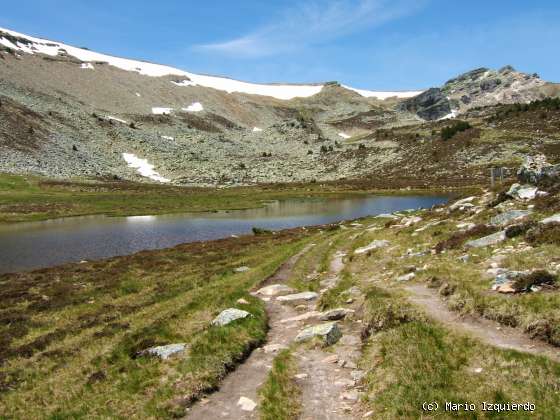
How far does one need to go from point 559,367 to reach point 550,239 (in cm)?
1017

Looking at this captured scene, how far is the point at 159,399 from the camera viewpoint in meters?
11.7

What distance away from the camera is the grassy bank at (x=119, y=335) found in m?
12.7

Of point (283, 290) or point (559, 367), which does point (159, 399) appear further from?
point (283, 290)

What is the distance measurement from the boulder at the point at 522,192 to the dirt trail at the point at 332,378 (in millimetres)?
16822

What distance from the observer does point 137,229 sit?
219ft

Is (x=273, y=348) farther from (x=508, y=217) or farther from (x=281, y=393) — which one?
(x=508, y=217)

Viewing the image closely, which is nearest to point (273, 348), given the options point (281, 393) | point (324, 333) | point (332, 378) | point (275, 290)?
point (324, 333)

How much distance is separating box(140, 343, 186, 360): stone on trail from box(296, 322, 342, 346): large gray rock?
406cm

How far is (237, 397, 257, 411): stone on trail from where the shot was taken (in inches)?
442

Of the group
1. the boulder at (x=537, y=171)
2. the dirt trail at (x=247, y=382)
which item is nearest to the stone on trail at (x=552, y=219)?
the boulder at (x=537, y=171)

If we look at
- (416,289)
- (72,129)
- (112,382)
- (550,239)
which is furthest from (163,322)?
(72,129)

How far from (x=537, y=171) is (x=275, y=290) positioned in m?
18.7

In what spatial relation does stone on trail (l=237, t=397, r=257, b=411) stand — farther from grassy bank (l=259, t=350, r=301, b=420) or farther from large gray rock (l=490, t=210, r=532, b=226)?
large gray rock (l=490, t=210, r=532, b=226)

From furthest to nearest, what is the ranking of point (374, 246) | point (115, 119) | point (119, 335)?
point (115, 119) < point (374, 246) < point (119, 335)
